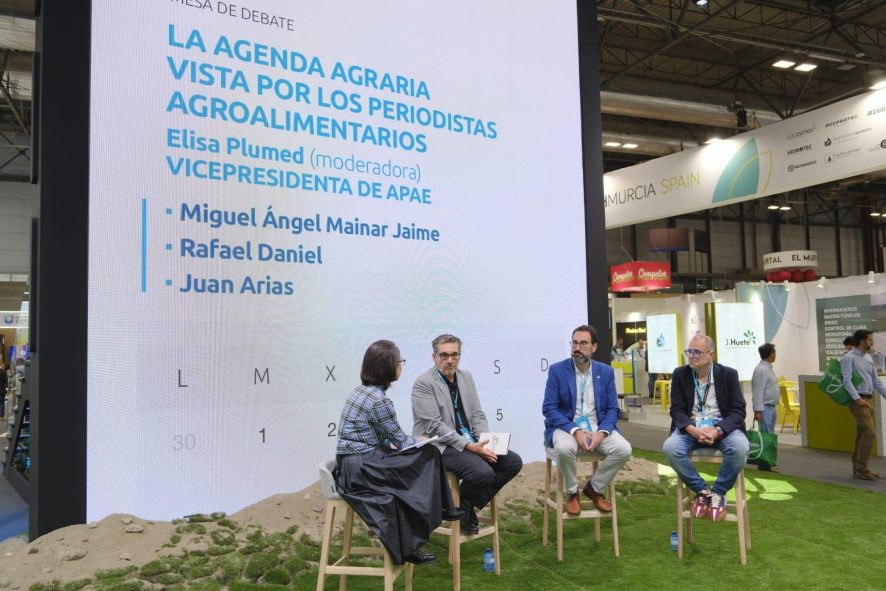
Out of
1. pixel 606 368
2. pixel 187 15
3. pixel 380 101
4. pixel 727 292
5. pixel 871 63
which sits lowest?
pixel 606 368

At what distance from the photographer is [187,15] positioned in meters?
4.00

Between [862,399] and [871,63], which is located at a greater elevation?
[871,63]

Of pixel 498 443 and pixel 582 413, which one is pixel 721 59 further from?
pixel 498 443

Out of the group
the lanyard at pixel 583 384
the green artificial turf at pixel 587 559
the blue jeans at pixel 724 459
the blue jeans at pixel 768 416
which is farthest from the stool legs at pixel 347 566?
the blue jeans at pixel 768 416

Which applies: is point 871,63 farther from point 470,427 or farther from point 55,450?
point 55,450

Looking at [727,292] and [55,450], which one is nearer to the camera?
[55,450]

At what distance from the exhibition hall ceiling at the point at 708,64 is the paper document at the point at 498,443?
7169 millimetres

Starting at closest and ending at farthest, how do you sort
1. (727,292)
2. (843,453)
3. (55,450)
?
(55,450), (843,453), (727,292)

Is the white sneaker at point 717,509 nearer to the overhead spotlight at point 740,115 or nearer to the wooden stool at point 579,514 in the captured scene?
the wooden stool at point 579,514

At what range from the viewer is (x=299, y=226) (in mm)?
4215

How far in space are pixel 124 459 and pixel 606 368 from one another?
260 centimetres

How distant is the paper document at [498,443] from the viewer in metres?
3.36

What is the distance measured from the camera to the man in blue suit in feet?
12.0

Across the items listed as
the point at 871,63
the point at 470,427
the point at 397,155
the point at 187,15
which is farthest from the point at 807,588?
the point at 871,63
